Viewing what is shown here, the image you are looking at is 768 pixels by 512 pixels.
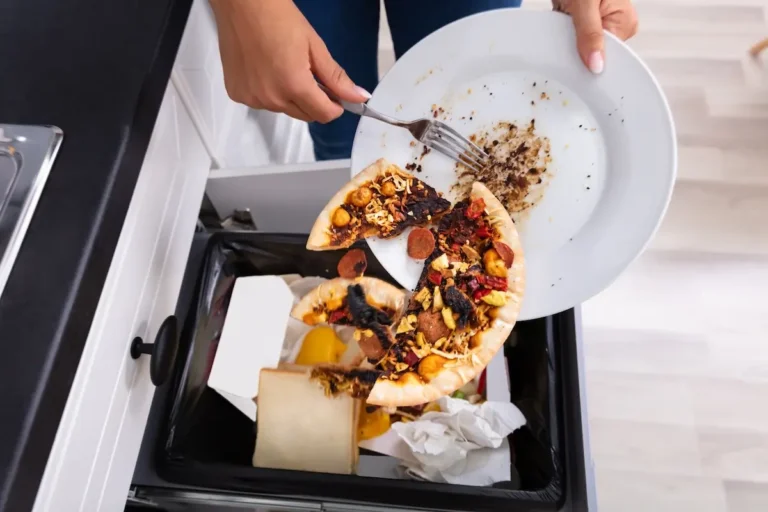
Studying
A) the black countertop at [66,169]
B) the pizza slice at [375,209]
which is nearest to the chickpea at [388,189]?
the pizza slice at [375,209]

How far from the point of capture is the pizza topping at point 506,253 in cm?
59

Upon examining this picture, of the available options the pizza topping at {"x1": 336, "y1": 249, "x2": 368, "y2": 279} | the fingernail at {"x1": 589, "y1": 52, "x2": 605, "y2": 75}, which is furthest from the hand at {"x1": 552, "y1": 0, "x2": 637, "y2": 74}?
the pizza topping at {"x1": 336, "y1": 249, "x2": 368, "y2": 279}

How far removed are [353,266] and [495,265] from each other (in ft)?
0.71

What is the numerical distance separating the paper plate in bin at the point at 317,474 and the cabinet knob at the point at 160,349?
0.56 ft

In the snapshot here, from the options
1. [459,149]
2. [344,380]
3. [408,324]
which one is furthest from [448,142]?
[344,380]

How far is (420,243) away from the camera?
2.11 feet

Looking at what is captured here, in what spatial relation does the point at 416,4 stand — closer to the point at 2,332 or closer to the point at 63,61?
the point at 63,61

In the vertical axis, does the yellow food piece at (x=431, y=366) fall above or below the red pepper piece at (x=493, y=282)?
below

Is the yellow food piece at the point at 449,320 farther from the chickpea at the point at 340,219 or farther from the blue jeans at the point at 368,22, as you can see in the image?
the blue jeans at the point at 368,22

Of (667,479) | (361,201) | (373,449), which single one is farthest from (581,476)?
(667,479)

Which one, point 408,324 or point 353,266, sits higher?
point 353,266

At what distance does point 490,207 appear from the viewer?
2.02 ft

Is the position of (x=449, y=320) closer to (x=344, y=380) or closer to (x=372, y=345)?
(x=372, y=345)

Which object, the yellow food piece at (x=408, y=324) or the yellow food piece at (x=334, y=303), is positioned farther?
the yellow food piece at (x=334, y=303)
